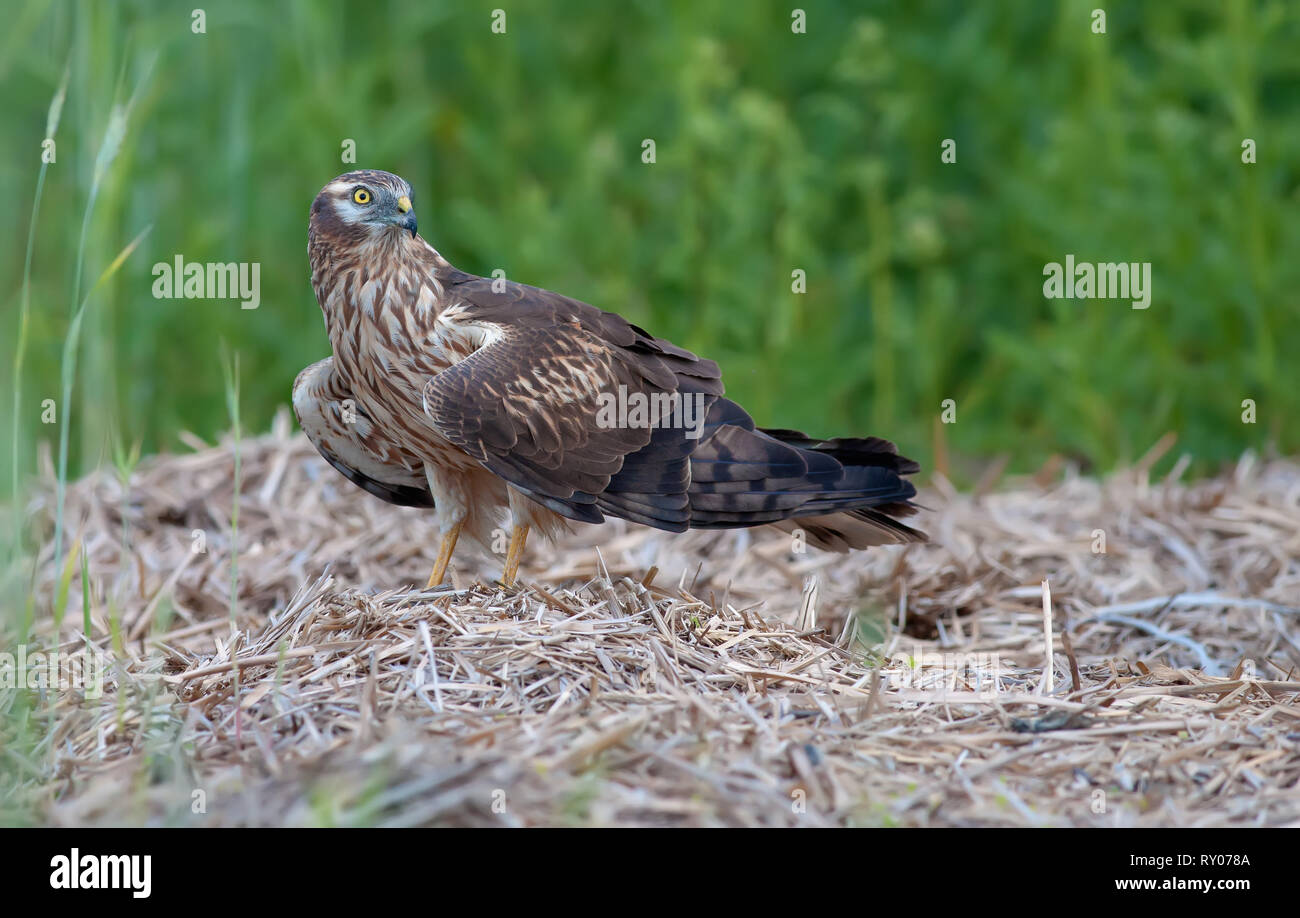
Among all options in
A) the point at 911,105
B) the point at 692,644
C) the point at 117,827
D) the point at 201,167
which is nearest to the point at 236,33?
the point at 201,167

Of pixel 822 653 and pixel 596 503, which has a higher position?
pixel 596 503

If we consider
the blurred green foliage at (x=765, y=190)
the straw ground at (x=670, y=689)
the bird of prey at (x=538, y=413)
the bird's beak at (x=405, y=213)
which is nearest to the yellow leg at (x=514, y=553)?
the bird of prey at (x=538, y=413)

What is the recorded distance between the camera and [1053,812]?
291 cm

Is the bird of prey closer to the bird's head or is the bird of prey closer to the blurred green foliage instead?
the bird's head

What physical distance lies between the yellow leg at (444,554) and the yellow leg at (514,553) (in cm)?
19

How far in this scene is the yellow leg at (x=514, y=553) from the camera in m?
4.13

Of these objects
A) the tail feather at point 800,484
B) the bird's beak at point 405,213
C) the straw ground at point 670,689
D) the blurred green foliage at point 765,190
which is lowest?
the straw ground at point 670,689

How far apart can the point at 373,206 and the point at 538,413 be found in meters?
0.84

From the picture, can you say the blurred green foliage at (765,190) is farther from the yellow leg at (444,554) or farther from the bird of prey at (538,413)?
the yellow leg at (444,554)

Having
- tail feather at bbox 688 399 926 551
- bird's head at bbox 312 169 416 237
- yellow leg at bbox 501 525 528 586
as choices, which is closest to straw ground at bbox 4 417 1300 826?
yellow leg at bbox 501 525 528 586

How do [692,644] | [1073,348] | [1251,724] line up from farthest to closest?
1. [1073,348]
2. [692,644]
3. [1251,724]

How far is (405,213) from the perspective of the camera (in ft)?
13.7

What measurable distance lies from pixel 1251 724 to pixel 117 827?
2.67 m
